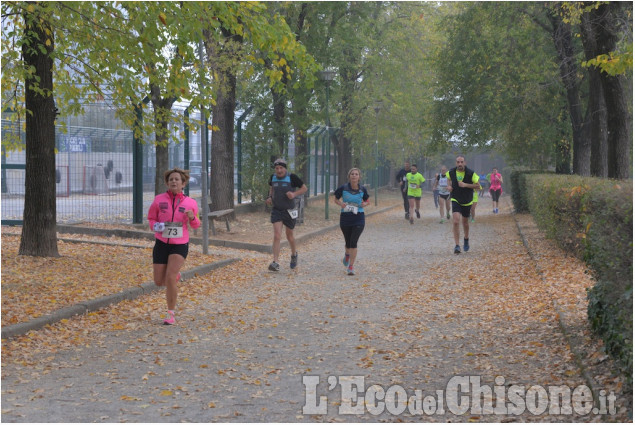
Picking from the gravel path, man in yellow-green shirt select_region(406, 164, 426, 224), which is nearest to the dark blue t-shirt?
the gravel path

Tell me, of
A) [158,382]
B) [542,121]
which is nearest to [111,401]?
[158,382]

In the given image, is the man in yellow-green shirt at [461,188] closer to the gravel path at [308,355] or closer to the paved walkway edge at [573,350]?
the gravel path at [308,355]

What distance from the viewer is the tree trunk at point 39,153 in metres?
12.3

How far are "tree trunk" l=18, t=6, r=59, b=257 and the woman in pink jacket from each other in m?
3.66

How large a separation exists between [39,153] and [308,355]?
628 cm

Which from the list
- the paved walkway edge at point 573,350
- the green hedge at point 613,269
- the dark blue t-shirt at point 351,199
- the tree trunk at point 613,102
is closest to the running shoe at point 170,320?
the paved walkway edge at point 573,350

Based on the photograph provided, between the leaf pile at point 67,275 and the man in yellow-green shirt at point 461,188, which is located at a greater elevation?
the man in yellow-green shirt at point 461,188

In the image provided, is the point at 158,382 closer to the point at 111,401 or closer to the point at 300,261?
the point at 111,401

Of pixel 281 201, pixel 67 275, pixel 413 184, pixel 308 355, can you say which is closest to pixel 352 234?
pixel 281 201

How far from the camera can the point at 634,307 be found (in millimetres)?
5262

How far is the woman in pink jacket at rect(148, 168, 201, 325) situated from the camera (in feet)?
30.5

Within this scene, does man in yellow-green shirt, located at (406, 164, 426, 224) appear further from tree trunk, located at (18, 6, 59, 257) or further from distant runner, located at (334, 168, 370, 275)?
tree trunk, located at (18, 6, 59, 257)

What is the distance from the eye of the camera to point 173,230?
9.30 meters

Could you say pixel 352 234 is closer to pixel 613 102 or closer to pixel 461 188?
pixel 461 188
